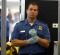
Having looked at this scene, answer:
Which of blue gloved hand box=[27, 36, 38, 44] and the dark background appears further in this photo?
the dark background

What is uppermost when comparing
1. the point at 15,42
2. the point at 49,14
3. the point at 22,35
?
the point at 49,14

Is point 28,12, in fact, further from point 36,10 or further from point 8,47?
point 8,47

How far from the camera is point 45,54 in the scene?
2.37m

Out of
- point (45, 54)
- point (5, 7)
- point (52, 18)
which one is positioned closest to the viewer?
point (5, 7)

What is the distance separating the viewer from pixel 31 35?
7.39 feet

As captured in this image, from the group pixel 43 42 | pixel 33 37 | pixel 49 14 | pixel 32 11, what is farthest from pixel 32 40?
pixel 49 14

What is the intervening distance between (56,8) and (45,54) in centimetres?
84

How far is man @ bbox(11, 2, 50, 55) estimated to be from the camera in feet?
7.35

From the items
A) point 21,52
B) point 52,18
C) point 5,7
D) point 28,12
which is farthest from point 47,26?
point 5,7

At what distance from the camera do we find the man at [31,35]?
7.35 feet

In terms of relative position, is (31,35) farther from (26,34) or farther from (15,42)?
(15,42)

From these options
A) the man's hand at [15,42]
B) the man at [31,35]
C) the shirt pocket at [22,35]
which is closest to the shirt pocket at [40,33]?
the man at [31,35]

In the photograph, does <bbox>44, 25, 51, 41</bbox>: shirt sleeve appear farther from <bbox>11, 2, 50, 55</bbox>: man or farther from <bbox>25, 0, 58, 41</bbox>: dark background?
<bbox>25, 0, 58, 41</bbox>: dark background

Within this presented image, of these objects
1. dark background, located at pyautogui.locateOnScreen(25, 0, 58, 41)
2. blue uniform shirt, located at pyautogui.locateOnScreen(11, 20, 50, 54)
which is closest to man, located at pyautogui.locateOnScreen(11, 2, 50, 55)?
blue uniform shirt, located at pyautogui.locateOnScreen(11, 20, 50, 54)
